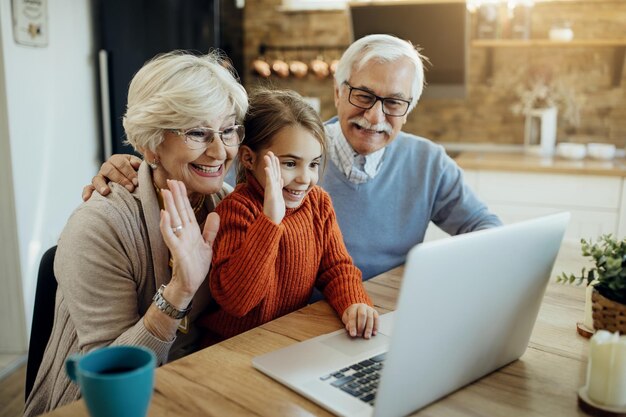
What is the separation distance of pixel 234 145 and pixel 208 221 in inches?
8.5

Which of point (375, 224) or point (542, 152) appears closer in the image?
point (375, 224)

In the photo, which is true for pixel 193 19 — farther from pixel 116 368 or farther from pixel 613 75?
pixel 116 368

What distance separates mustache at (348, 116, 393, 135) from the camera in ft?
5.77

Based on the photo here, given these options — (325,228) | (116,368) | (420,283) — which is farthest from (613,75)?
(116,368)

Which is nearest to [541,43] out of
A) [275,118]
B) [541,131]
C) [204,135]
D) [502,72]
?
[502,72]

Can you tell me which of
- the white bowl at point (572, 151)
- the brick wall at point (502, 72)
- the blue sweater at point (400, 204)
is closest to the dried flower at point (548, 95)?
the brick wall at point (502, 72)

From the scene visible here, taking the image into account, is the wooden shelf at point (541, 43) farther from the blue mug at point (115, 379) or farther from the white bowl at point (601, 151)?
the blue mug at point (115, 379)

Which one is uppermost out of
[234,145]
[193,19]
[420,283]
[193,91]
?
[193,19]

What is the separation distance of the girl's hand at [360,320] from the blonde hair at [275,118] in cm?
38

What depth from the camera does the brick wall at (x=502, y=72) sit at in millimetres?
3584

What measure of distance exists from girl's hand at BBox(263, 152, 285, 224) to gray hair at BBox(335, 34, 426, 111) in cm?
70

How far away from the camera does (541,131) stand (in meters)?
3.61

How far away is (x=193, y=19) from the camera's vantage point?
3.41m

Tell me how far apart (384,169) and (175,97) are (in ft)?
2.92
